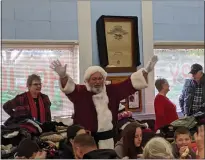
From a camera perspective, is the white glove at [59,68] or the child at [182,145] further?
the white glove at [59,68]

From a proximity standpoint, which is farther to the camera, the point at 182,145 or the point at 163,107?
the point at 163,107

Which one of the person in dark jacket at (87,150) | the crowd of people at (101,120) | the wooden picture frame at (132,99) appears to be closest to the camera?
the person in dark jacket at (87,150)

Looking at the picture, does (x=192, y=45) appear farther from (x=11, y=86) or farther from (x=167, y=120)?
(x=11, y=86)

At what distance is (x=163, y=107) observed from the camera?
0.89m

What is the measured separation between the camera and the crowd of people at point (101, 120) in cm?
78

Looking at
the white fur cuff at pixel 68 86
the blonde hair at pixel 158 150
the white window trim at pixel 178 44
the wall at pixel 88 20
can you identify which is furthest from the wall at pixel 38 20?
the blonde hair at pixel 158 150

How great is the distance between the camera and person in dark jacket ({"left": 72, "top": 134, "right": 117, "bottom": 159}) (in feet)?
2.15

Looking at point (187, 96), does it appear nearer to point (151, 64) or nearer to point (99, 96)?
point (151, 64)

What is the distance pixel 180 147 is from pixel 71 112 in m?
0.30

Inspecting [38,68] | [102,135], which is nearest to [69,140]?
[102,135]

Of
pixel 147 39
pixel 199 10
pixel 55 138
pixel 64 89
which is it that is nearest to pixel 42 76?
pixel 64 89

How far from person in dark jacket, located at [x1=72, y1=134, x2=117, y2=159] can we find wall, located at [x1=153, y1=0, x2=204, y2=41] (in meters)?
0.35

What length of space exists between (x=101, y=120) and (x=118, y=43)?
0.22m

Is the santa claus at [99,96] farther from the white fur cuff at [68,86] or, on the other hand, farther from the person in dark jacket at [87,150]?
the person in dark jacket at [87,150]
